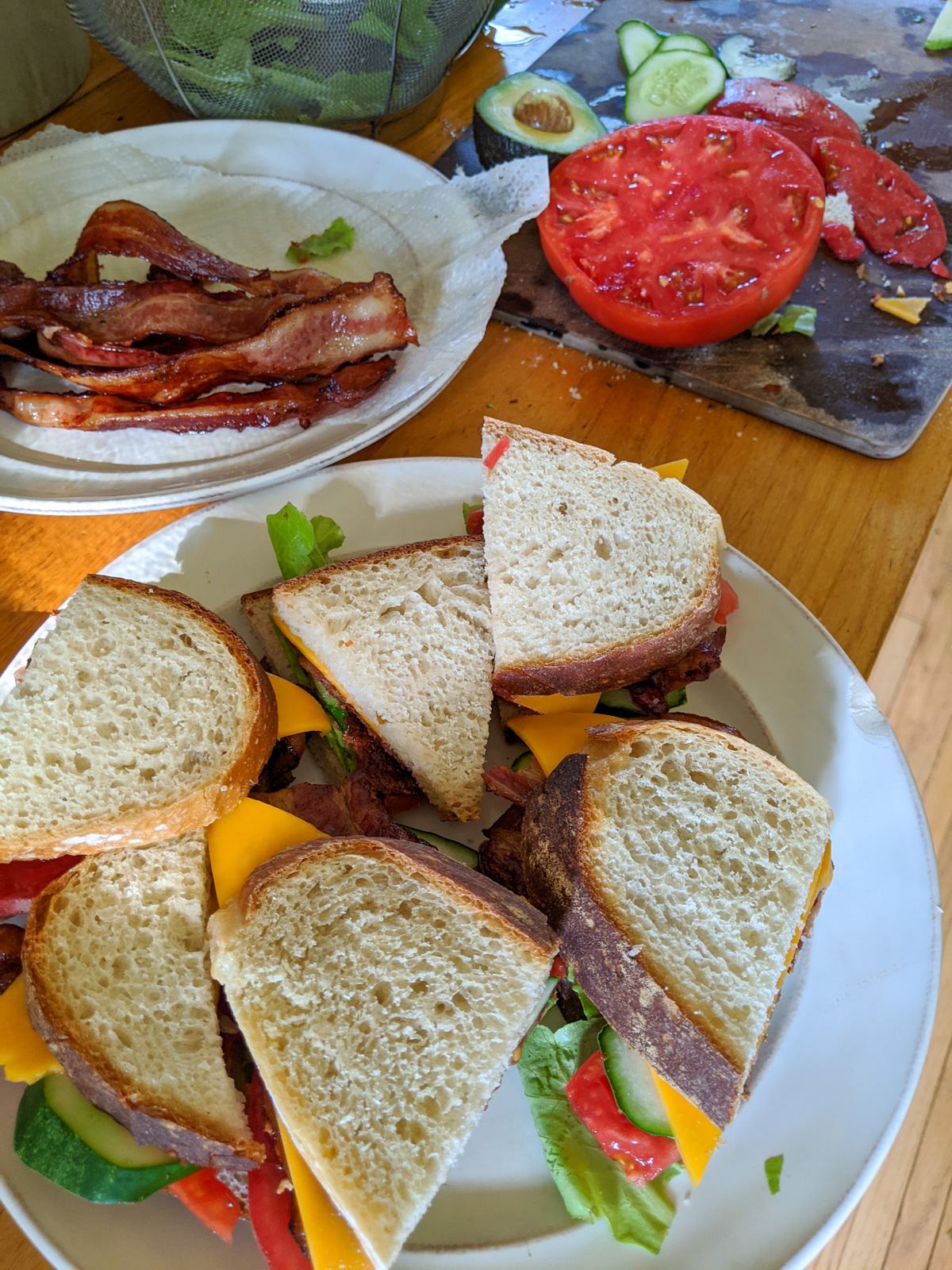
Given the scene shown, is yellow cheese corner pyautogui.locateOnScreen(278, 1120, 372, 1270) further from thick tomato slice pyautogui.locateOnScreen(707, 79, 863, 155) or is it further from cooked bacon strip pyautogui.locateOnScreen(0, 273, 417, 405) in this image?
thick tomato slice pyautogui.locateOnScreen(707, 79, 863, 155)

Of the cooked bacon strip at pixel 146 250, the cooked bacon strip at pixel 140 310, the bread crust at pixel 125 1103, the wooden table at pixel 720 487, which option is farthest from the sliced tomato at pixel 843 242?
the bread crust at pixel 125 1103

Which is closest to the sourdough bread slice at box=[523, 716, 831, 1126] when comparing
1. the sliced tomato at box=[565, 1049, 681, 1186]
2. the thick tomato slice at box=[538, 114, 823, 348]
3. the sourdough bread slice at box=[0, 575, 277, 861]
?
the sliced tomato at box=[565, 1049, 681, 1186]

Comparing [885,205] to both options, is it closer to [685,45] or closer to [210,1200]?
[685,45]

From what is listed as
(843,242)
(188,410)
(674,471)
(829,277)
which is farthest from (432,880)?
(843,242)

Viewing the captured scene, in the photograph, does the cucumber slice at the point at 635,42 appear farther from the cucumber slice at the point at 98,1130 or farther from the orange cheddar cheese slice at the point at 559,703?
→ the cucumber slice at the point at 98,1130

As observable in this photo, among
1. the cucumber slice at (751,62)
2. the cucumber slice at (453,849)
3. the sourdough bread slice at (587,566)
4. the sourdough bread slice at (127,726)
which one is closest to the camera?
the sourdough bread slice at (127,726)

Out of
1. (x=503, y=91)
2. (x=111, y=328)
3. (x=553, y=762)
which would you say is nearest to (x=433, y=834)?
(x=553, y=762)

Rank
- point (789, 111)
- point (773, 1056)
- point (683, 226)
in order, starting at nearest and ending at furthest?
point (773, 1056) < point (683, 226) < point (789, 111)
